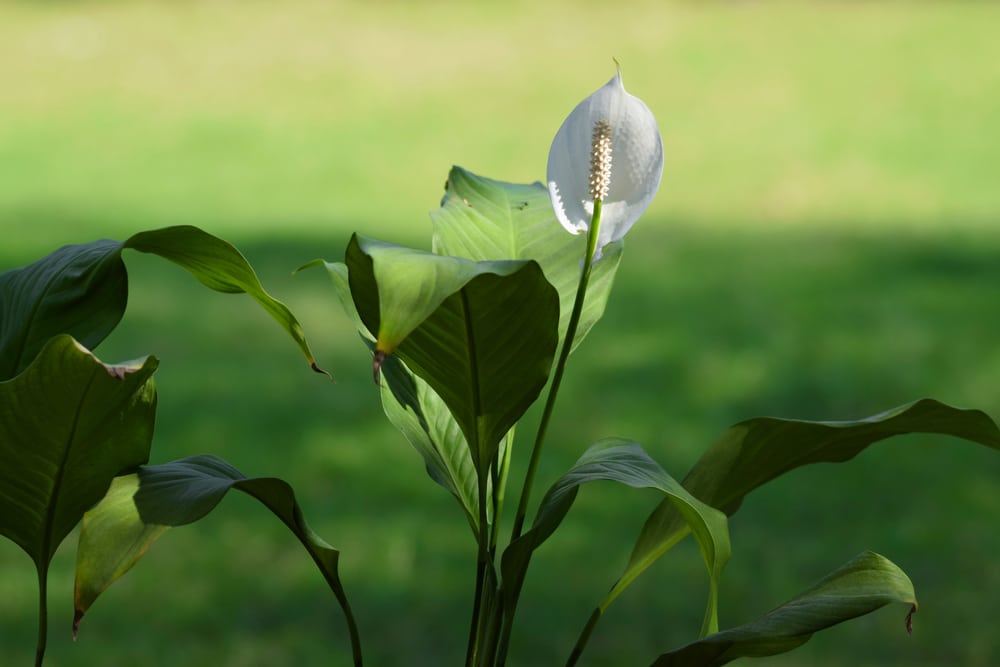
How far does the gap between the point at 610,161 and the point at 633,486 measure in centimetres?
19

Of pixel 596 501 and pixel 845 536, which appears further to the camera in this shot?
pixel 596 501

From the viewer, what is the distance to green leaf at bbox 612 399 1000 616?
69cm

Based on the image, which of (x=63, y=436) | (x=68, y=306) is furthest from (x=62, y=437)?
(x=68, y=306)

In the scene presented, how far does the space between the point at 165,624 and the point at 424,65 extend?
4.53 metres

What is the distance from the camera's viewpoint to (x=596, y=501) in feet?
7.05

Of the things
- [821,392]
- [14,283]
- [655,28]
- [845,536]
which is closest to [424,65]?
[655,28]

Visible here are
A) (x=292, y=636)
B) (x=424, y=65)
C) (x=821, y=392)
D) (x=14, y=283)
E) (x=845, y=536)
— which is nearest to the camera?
(x=14, y=283)

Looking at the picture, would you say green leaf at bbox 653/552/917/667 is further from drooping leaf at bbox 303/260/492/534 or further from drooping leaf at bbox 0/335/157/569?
drooping leaf at bbox 0/335/157/569

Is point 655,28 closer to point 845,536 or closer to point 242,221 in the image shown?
point 242,221

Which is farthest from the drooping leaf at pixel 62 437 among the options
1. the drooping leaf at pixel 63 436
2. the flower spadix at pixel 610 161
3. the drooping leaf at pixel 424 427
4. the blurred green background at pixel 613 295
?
the blurred green background at pixel 613 295

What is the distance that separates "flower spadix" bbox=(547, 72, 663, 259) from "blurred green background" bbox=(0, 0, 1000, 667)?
3.55 ft

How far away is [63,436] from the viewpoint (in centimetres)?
69

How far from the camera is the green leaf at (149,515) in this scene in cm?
66

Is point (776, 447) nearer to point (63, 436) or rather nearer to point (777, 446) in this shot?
point (777, 446)
